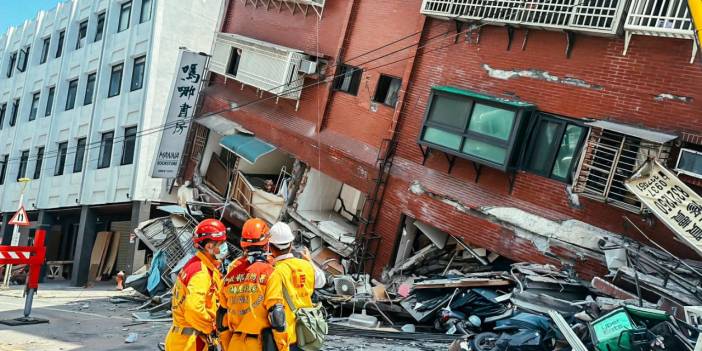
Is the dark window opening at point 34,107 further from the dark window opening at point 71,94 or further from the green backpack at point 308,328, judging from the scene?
the green backpack at point 308,328

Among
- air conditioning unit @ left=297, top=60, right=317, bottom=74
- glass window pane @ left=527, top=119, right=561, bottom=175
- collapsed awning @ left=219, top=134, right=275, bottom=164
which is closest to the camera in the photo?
glass window pane @ left=527, top=119, right=561, bottom=175

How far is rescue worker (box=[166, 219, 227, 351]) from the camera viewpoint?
5887 millimetres

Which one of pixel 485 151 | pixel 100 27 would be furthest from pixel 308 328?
pixel 100 27

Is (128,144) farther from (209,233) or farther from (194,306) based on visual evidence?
(194,306)

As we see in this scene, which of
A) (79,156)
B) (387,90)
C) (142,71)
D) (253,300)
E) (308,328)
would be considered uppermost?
(387,90)

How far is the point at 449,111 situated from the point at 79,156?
19.8 meters

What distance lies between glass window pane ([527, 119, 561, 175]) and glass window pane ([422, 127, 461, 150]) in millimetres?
1489

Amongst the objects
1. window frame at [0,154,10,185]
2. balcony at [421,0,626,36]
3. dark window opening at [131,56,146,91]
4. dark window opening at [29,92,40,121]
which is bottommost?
window frame at [0,154,10,185]

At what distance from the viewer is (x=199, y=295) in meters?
5.88

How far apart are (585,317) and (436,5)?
7.90 m

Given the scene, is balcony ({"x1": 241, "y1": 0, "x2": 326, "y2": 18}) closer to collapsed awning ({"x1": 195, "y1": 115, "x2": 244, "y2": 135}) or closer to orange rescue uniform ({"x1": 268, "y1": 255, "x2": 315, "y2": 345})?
collapsed awning ({"x1": 195, "y1": 115, "x2": 244, "y2": 135})

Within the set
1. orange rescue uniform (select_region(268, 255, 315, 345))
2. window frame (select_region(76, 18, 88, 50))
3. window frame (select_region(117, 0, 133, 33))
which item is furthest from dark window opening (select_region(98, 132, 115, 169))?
orange rescue uniform (select_region(268, 255, 315, 345))

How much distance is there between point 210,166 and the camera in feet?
70.2

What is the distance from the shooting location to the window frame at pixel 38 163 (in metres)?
31.2
